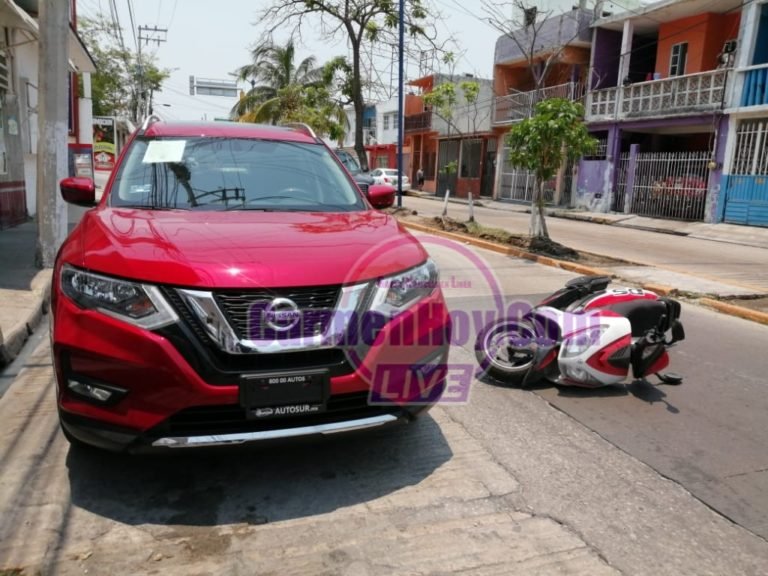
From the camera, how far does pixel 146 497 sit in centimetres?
276

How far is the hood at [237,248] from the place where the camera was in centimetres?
254

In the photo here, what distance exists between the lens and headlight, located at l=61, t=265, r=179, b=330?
244 centimetres

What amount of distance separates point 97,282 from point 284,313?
81 centimetres

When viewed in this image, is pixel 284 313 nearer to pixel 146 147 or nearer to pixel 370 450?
pixel 370 450

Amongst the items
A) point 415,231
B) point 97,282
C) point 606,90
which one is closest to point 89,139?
point 415,231

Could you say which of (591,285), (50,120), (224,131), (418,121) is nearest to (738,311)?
(591,285)

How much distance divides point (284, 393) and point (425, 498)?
0.86m

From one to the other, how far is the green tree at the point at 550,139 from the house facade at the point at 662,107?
9.94m

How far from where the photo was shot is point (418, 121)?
37.9 metres

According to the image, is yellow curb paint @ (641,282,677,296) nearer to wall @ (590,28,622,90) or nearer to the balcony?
the balcony

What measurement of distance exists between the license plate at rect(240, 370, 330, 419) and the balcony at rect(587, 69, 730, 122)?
19430mm

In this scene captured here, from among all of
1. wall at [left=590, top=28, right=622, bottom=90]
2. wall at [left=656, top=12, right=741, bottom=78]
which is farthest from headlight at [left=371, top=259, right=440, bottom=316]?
wall at [left=590, top=28, right=622, bottom=90]

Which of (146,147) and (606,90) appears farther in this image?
(606,90)

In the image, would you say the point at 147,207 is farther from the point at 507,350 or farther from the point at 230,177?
the point at 507,350
